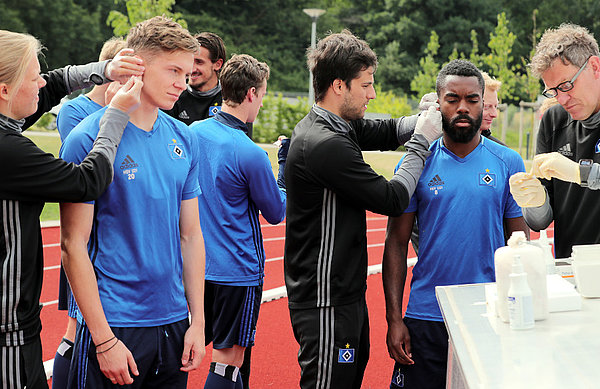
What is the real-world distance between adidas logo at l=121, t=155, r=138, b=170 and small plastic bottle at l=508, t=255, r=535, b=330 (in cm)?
145

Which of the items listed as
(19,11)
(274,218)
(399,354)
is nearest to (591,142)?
(399,354)

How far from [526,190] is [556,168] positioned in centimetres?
19

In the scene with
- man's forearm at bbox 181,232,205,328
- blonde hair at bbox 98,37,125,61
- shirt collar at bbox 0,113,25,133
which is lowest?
man's forearm at bbox 181,232,205,328

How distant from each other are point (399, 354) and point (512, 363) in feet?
4.23

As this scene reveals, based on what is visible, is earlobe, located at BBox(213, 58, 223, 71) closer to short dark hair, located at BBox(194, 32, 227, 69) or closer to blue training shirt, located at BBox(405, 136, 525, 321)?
short dark hair, located at BBox(194, 32, 227, 69)

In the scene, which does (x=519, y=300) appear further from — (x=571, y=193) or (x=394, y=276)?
(x=571, y=193)

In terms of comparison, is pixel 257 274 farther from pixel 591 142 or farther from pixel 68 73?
pixel 591 142

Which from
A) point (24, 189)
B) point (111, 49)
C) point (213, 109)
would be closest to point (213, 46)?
point (213, 109)

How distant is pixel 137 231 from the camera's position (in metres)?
2.63

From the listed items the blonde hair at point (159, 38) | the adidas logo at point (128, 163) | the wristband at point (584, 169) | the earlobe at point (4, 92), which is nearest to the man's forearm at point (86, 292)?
the adidas logo at point (128, 163)

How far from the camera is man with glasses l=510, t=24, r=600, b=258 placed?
3311 mm

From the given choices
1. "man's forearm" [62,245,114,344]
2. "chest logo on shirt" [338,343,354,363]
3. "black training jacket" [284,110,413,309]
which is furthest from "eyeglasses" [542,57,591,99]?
"man's forearm" [62,245,114,344]

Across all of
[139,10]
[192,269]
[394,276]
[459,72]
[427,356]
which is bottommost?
[427,356]

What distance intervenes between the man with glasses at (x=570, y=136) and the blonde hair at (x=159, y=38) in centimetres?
156
